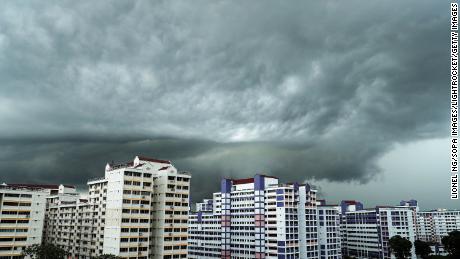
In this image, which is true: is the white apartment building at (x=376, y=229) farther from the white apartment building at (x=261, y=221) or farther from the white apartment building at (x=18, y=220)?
the white apartment building at (x=18, y=220)

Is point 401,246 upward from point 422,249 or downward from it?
upward

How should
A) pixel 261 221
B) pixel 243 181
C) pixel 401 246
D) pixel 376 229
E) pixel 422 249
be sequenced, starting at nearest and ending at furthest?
pixel 261 221 → pixel 401 246 → pixel 243 181 → pixel 422 249 → pixel 376 229

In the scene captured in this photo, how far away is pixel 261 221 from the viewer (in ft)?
429

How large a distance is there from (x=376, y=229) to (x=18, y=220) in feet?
495

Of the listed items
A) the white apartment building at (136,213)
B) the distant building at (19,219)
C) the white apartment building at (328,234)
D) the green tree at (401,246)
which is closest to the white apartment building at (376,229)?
the green tree at (401,246)

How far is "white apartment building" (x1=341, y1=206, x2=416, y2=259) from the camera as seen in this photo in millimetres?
163125

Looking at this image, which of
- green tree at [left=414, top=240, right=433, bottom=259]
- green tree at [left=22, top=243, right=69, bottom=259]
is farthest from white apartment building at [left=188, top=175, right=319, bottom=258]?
green tree at [left=22, top=243, right=69, bottom=259]

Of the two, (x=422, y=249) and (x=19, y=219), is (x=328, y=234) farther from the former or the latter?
(x=19, y=219)

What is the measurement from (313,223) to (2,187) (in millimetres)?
102887

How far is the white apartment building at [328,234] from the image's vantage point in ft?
447

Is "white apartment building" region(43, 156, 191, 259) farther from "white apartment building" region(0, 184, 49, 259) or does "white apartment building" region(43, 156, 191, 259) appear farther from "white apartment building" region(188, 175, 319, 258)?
"white apartment building" region(188, 175, 319, 258)

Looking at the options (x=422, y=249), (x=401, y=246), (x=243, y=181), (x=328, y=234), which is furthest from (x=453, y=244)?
(x=243, y=181)

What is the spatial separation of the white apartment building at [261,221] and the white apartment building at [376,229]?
52.8m

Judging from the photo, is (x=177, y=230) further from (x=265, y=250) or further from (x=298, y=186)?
(x=298, y=186)
